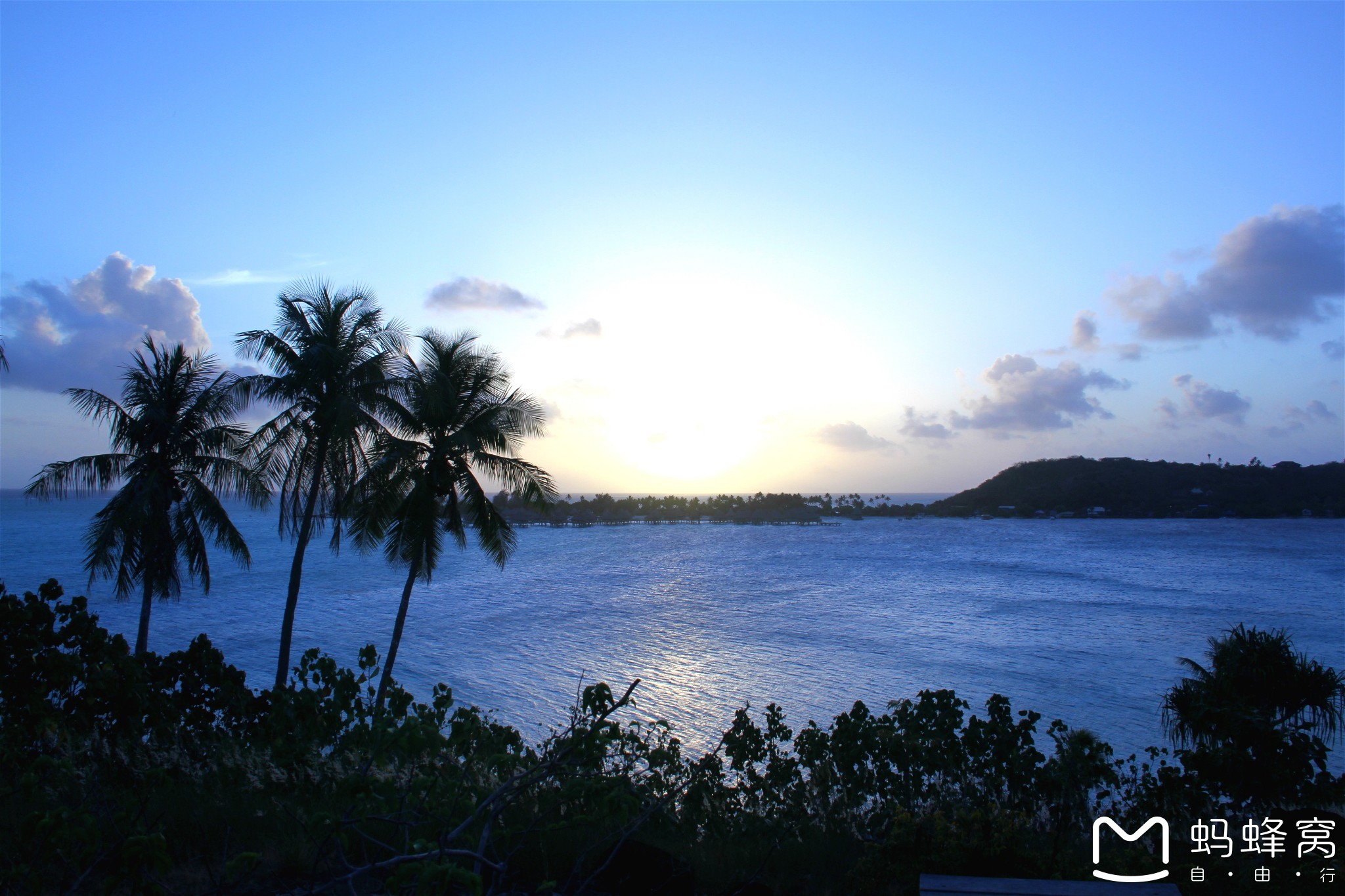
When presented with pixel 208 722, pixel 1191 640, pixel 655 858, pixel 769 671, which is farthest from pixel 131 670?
pixel 1191 640

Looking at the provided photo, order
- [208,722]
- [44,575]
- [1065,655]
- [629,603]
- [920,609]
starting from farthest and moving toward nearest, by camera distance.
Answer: [44,575] < [629,603] < [920,609] < [1065,655] < [208,722]

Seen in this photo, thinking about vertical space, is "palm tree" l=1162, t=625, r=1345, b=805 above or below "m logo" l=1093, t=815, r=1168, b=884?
below

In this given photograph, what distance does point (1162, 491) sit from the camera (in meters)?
144

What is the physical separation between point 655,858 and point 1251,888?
4.06m

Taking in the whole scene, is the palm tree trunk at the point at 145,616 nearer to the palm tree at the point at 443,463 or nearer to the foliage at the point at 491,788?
the palm tree at the point at 443,463

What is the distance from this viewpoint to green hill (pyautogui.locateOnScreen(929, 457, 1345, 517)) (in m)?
132

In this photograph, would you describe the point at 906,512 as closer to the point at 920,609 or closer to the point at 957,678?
the point at 920,609

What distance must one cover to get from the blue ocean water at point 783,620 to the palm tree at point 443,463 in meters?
5.57

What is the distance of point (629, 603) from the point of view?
155 ft

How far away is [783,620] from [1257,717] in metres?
31.1

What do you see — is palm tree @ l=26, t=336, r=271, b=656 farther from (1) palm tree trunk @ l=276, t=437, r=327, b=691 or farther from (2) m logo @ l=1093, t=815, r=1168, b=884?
(2) m logo @ l=1093, t=815, r=1168, b=884

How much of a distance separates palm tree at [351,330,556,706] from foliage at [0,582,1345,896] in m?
6.61

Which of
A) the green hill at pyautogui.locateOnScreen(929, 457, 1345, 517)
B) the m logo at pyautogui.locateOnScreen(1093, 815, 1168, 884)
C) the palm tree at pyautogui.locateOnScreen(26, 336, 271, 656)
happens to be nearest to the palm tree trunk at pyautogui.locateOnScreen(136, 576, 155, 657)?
the palm tree at pyautogui.locateOnScreen(26, 336, 271, 656)

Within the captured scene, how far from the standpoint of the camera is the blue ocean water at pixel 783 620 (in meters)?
→ 24.8
